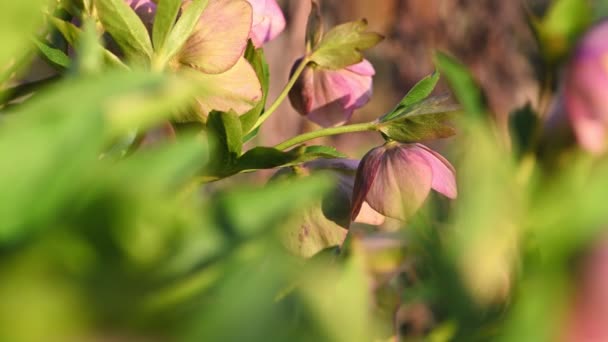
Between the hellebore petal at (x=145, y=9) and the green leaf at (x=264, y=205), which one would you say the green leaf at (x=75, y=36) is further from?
the green leaf at (x=264, y=205)

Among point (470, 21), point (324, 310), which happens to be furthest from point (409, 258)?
point (470, 21)

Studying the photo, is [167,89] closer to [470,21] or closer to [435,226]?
[435,226]

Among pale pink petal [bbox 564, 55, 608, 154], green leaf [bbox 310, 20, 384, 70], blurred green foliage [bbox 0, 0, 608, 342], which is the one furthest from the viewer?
green leaf [bbox 310, 20, 384, 70]

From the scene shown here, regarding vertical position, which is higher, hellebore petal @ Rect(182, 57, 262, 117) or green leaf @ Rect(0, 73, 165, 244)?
green leaf @ Rect(0, 73, 165, 244)

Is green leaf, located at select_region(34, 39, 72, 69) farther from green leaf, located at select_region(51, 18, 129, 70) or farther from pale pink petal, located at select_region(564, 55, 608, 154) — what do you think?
pale pink petal, located at select_region(564, 55, 608, 154)

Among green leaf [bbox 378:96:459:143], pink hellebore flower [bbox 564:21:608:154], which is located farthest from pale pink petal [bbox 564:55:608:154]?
green leaf [bbox 378:96:459:143]

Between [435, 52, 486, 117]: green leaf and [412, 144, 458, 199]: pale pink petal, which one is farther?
[412, 144, 458, 199]: pale pink petal

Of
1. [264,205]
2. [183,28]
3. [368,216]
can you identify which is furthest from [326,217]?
[264,205]

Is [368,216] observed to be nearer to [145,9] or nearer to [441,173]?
[441,173]
